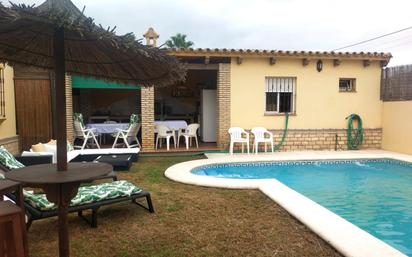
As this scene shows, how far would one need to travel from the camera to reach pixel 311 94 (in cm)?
1145

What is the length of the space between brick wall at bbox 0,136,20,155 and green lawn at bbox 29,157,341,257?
591cm

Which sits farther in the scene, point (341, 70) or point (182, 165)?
point (341, 70)

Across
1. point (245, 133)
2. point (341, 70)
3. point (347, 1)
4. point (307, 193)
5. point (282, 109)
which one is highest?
point (347, 1)

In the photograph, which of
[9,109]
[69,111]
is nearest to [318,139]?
[69,111]

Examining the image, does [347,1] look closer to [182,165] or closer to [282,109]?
[282,109]

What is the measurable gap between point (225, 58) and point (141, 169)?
5.10 metres

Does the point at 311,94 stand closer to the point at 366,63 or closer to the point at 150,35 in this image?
the point at 366,63

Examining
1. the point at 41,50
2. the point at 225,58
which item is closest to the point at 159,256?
the point at 41,50

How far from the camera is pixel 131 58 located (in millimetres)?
2797

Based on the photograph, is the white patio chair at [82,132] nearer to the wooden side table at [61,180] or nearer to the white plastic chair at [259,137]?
the white plastic chair at [259,137]

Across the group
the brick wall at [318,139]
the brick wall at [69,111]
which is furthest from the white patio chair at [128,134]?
the brick wall at [318,139]

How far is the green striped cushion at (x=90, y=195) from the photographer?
382 centimetres

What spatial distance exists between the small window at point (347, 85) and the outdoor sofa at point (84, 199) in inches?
379

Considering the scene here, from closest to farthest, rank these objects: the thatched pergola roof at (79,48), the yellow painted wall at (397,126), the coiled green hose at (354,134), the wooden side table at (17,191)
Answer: the thatched pergola roof at (79,48) → the wooden side table at (17,191) → the yellow painted wall at (397,126) → the coiled green hose at (354,134)
